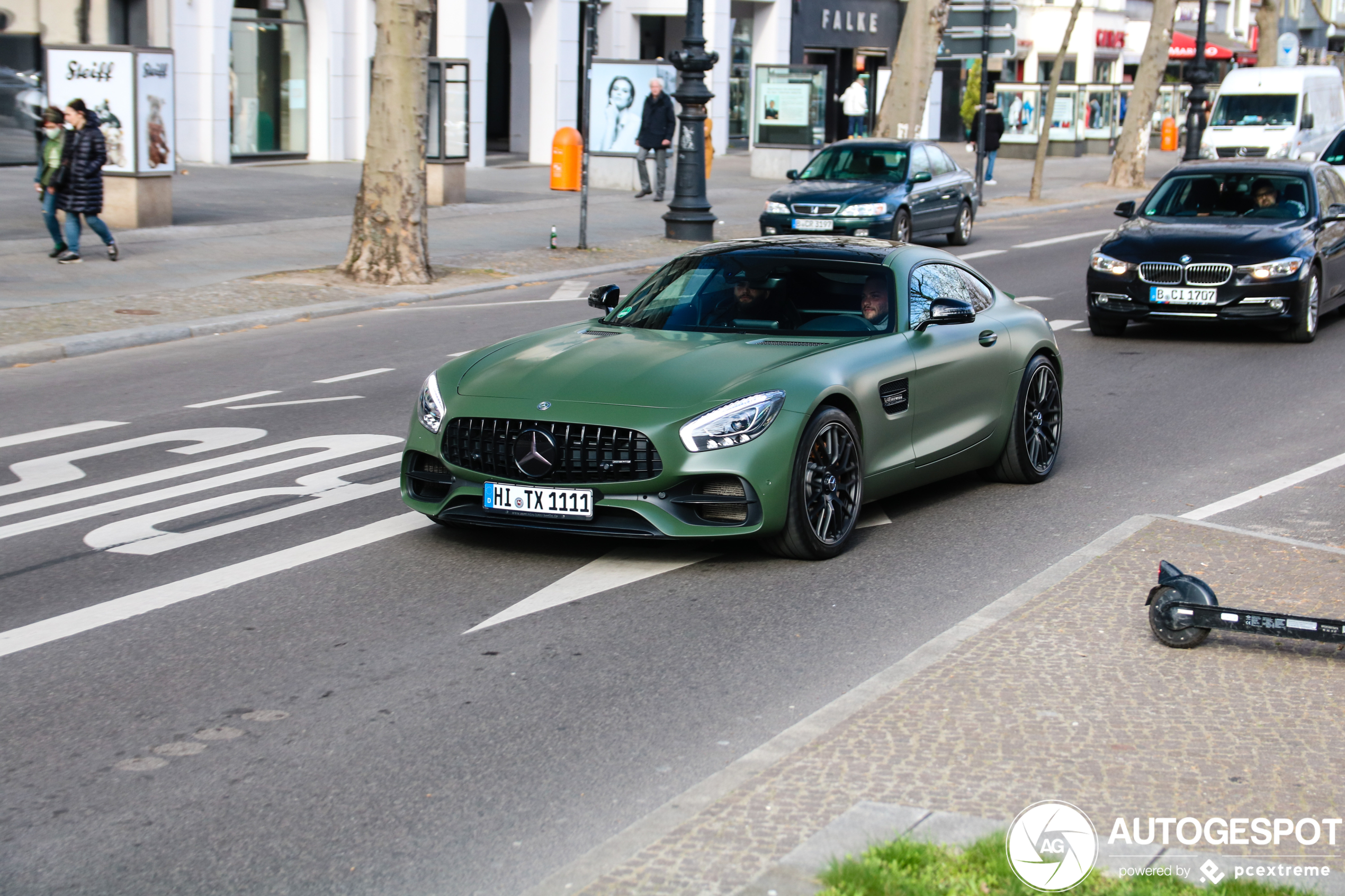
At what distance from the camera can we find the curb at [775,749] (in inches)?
164

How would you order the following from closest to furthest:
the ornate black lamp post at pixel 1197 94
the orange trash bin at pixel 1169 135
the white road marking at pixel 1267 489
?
1. the white road marking at pixel 1267 489
2. the ornate black lamp post at pixel 1197 94
3. the orange trash bin at pixel 1169 135

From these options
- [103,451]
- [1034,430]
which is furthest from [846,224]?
[103,451]

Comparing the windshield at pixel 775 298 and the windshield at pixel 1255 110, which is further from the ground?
the windshield at pixel 1255 110

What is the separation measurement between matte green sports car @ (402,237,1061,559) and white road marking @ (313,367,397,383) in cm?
432

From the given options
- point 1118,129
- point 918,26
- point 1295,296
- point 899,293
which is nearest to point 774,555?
point 899,293

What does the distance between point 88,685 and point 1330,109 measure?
40610 millimetres

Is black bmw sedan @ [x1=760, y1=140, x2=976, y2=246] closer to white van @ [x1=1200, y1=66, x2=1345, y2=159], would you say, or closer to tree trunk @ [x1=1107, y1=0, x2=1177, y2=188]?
tree trunk @ [x1=1107, y1=0, x2=1177, y2=188]

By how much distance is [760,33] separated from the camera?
46.4m

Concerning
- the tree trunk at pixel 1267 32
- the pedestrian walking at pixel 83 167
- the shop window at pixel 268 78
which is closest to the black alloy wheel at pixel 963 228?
the pedestrian walking at pixel 83 167

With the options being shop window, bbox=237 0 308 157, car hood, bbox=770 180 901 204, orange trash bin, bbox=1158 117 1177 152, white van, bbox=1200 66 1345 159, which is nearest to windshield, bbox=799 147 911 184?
car hood, bbox=770 180 901 204

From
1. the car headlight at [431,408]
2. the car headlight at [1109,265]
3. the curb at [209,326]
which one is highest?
the car headlight at [1109,265]

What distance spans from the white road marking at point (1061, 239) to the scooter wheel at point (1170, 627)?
65.6ft

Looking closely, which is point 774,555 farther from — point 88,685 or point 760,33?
point 760,33

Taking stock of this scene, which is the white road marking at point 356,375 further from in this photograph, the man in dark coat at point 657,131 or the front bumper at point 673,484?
the man in dark coat at point 657,131
